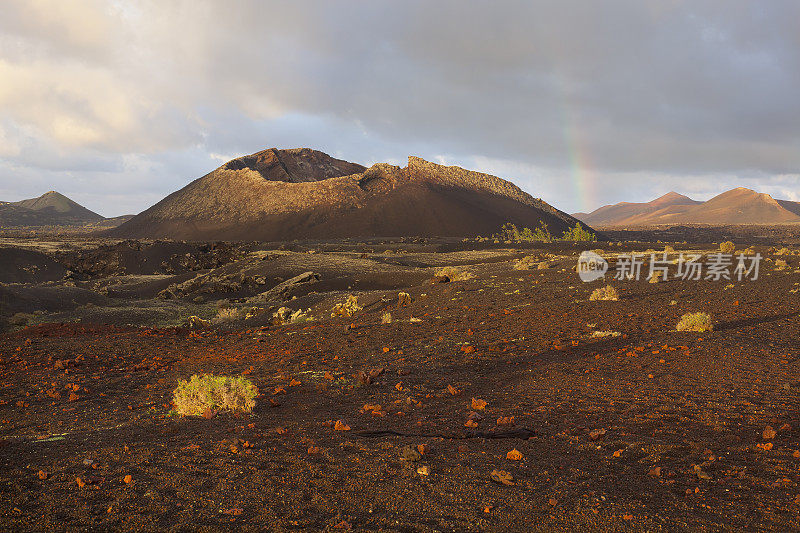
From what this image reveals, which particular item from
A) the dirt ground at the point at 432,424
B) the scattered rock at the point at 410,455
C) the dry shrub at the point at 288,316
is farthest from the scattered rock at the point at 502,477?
the dry shrub at the point at 288,316

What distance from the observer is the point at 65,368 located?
41.1 feet

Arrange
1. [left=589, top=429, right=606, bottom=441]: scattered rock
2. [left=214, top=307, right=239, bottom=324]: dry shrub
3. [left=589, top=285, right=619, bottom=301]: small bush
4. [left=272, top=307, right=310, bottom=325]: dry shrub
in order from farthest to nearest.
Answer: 1. [left=214, top=307, right=239, bottom=324]: dry shrub
2. [left=272, top=307, right=310, bottom=325]: dry shrub
3. [left=589, top=285, right=619, bottom=301]: small bush
4. [left=589, top=429, right=606, bottom=441]: scattered rock

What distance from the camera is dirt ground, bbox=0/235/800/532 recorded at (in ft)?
15.0

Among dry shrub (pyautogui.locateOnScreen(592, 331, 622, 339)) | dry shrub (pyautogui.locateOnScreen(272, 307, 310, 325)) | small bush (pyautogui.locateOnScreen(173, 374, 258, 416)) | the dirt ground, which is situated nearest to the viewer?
the dirt ground

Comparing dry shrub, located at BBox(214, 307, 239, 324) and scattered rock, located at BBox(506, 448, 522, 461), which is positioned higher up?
scattered rock, located at BBox(506, 448, 522, 461)

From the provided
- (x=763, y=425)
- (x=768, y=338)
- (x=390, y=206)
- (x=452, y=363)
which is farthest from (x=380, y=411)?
(x=390, y=206)

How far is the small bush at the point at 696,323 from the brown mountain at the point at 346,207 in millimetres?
94214

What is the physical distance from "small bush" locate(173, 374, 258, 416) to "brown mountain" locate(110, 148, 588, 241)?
98440 mm

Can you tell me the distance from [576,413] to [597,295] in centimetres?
1172

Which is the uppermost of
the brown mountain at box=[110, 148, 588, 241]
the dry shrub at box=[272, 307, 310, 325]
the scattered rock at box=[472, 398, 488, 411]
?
the brown mountain at box=[110, 148, 588, 241]

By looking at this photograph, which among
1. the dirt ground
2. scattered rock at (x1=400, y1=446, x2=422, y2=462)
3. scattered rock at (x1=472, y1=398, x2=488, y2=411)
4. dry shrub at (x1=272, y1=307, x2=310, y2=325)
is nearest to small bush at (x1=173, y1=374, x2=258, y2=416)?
the dirt ground

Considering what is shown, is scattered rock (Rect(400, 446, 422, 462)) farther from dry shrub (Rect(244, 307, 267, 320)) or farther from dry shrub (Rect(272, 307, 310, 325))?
dry shrub (Rect(244, 307, 267, 320))

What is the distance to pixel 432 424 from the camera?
23.7 feet

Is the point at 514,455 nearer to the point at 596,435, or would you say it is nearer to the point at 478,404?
the point at 596,435
